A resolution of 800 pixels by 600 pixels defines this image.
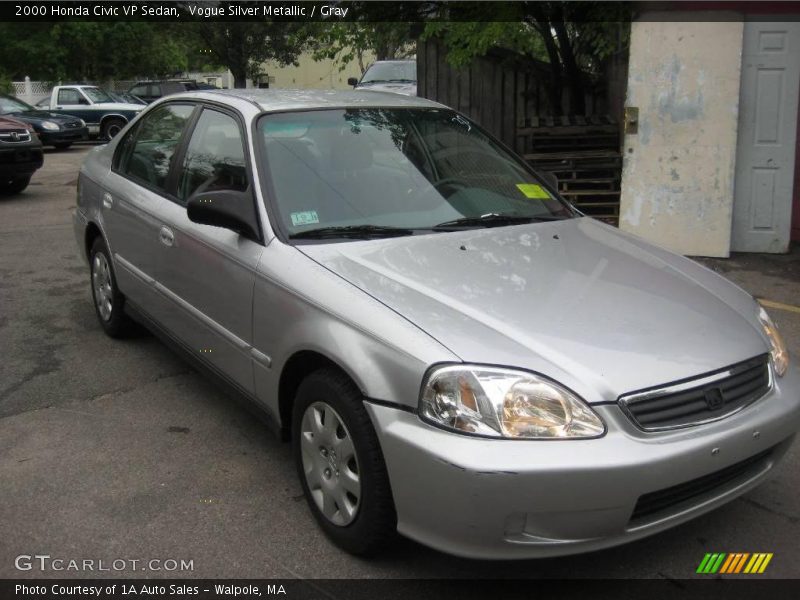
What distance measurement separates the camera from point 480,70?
1039 centimetres

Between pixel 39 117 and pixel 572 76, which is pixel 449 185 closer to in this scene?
pixel 572 76

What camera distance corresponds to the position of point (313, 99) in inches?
171

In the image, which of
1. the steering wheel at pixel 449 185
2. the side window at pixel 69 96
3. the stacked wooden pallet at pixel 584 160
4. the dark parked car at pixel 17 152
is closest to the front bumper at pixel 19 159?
the dark parked car at pixel 17 152

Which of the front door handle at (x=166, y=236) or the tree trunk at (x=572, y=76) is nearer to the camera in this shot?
the front door handle at (x=166, y=236)

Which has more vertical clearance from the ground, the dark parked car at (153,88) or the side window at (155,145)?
the dark parked car at (153,88)

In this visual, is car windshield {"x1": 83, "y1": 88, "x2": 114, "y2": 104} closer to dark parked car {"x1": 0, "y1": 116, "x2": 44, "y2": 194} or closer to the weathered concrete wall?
dark parked car {"x1": 0, "y1": 116, "x2": 44, "y2": 194}

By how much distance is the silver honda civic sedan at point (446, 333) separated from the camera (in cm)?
267

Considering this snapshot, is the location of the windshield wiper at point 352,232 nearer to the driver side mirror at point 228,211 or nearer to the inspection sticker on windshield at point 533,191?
the driver side mirror at point 228,211

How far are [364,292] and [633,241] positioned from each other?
4.99 feet

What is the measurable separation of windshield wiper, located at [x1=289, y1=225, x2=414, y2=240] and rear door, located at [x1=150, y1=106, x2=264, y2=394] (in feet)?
0.64

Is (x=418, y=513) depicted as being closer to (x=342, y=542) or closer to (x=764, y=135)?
(x=342, y=542)

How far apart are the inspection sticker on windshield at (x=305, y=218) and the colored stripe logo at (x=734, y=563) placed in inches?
78.1

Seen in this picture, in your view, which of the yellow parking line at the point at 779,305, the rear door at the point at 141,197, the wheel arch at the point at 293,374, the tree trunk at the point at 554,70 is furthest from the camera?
the tree trunk at the point at 554,70

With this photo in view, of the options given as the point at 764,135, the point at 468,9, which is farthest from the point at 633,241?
the point at 468,9
